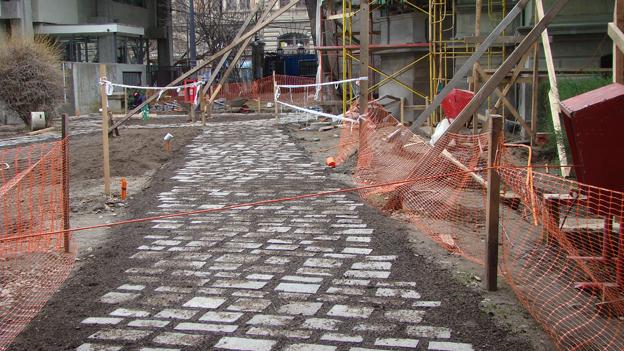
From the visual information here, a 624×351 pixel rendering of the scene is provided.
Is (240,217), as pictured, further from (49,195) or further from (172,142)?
(172,142)

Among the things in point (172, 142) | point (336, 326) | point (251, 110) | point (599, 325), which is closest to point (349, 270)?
point (336, 326)

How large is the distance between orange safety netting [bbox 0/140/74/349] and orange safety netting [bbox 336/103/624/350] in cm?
341

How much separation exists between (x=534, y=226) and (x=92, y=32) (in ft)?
102

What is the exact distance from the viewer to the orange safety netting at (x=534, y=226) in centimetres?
497

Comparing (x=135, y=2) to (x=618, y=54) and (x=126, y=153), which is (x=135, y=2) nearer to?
(x=126, y=153)

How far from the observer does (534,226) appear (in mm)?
7184

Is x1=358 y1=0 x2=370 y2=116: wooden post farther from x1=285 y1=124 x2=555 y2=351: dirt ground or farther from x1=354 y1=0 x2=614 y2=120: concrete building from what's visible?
x1=285 y1=124 x2=555 y2=351: dirt ground

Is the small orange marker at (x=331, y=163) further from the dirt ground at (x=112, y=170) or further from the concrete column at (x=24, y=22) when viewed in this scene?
the concrete column at (x=24, y=22)

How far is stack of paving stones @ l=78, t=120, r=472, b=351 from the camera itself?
15.0 ft

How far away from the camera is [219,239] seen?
7293 millimetres

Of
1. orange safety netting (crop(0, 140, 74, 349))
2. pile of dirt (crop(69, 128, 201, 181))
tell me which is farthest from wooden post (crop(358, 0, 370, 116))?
orange safety netting (crop(0, 140, 74, 349))

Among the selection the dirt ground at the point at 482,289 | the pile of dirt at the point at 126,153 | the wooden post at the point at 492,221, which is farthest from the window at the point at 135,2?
the wooden post at the point at 492,221

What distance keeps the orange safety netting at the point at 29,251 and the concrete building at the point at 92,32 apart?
61.8 ft

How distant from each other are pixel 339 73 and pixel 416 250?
1671 cm
